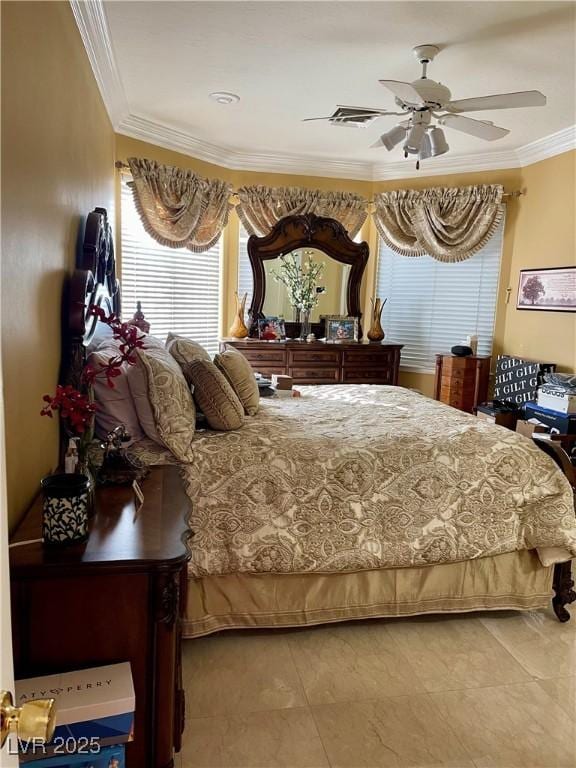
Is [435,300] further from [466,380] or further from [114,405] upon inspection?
[114,405]

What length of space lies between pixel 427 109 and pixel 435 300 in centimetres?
273

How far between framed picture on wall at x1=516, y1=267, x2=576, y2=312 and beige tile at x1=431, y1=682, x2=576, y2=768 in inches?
131

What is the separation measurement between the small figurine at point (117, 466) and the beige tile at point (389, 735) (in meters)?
1.06

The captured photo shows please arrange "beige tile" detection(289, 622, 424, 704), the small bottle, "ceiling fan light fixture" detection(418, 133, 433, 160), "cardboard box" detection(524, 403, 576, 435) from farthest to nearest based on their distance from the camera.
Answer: "cardboard box" detection(524, 403, 576, 435) < "ceiling fan light fixture" detection(418, 133, 433, 160) < "beige tile" detection(289, 622, 424, 704) < the small bottle

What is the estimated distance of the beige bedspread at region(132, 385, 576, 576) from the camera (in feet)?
7.38

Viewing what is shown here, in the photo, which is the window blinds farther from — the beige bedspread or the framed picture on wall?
the beige bedspread

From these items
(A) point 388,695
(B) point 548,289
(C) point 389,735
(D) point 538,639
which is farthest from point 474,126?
(C) point 389,735

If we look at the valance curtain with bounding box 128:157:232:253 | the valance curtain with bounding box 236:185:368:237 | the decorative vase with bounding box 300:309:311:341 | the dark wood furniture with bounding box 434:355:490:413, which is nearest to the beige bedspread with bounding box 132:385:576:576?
Answer: the dark wood furniture with bounding box 434:355:490:413

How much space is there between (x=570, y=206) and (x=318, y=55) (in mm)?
2586

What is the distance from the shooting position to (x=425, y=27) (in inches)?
111

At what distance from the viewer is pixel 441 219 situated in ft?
17.3

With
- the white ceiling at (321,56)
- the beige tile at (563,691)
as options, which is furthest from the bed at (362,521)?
the white ceiling at (321,56)

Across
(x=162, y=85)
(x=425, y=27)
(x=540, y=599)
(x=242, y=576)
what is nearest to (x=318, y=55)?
(x=425, y=27)

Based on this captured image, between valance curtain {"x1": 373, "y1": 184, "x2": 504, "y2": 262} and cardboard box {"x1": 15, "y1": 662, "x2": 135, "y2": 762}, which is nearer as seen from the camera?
cardboard box {"x1": 15, "y1": 662, "x2": 135, "y2": 762}
